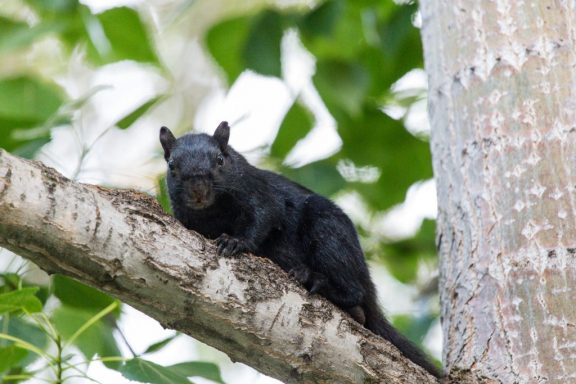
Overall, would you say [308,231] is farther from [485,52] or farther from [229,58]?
[229,58]

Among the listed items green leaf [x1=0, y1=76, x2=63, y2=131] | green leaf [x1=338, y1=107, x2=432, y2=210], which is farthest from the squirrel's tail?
green leaf [x1=0, y1=76, x2=63, y2=131]

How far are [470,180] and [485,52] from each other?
0.46 m

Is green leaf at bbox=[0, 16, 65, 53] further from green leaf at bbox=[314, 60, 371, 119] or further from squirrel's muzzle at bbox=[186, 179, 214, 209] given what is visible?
green leaf at bbox=[314, 60, 371, 119]

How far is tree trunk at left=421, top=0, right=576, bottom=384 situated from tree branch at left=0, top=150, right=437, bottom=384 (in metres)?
0.28

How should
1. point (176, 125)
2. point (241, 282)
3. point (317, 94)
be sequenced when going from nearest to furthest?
point (241, 282)
point (317, 94)
point (176, 125)

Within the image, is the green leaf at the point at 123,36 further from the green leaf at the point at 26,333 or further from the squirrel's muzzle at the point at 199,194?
the green leaf at the point at 26,333

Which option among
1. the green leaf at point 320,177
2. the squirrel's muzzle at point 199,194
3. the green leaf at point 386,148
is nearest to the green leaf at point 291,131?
the green leaf at point 320,177

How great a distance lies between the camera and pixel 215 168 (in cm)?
327

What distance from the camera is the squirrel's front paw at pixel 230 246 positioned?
8.05 ft

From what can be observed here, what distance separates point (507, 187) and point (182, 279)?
3.61 feet

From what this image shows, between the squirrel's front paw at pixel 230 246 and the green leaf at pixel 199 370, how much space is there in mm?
393

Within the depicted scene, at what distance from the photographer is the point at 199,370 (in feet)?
8.78

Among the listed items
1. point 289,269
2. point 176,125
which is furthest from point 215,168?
point 176,125

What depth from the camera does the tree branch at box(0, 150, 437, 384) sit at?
200 centimetres
